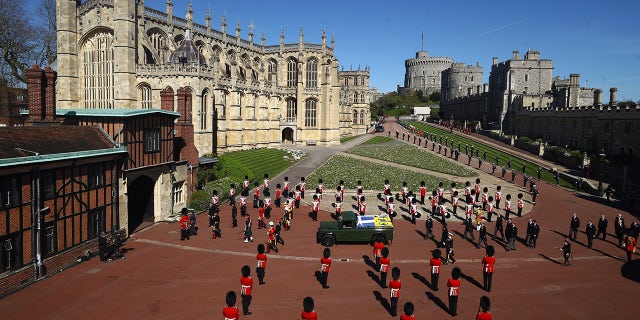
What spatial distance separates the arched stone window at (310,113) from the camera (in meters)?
69.9

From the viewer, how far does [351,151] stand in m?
57.9

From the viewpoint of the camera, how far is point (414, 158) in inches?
1991

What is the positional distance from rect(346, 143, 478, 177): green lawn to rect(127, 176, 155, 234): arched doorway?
94.0 feet

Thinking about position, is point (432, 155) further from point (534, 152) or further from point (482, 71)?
point (482, 71)

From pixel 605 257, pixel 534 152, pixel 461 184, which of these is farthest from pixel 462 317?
pixel 534 152

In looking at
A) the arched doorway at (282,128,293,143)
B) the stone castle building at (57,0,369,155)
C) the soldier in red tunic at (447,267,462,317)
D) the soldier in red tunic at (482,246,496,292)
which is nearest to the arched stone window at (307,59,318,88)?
the stone castle building at (57,0,369,155)

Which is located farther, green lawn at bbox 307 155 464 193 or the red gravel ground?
green lawn at bbox 307 155 464 193

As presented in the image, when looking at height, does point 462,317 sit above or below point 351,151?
below

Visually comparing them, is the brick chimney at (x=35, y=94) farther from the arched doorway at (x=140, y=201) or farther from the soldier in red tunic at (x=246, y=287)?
the soldier in red tunic at (x=246, y=287)

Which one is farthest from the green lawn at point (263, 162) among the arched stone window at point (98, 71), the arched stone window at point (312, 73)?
the arched stone window at point (312, 73)

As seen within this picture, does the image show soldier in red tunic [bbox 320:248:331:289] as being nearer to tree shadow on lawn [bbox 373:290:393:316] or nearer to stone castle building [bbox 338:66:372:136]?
tree shadow on lawn [bbox 373:290:393:316]

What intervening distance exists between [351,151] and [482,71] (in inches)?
3346

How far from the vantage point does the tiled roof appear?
15.8 m

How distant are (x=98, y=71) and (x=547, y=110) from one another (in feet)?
194
